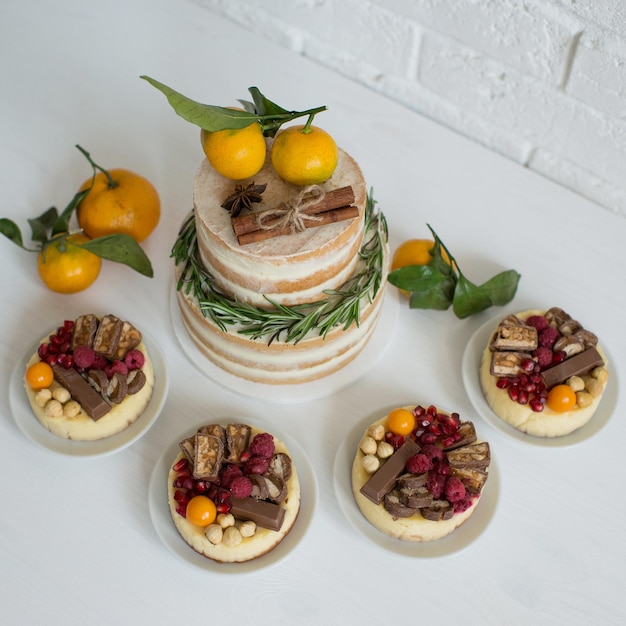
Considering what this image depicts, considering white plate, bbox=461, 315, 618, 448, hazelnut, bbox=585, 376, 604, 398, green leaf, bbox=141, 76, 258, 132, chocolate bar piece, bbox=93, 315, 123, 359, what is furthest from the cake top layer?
hazelnut, bbox=585, 376, 604, 398

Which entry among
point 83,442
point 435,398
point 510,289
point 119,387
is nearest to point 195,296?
point 119,387

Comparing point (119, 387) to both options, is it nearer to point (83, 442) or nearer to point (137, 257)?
point (83, 442)

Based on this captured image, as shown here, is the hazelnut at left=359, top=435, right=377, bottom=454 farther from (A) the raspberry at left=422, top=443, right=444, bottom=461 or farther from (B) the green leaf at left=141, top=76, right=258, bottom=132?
(B) the green leaf at left=141, top=76, right=258, bottom=132

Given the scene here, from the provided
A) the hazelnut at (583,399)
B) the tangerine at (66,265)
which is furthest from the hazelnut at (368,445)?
the tangerine at (66,265)

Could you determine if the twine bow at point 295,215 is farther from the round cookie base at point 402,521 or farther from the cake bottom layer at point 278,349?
the round cookie base at point 402,521

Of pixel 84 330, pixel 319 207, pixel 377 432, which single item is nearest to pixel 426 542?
pixel 377 432

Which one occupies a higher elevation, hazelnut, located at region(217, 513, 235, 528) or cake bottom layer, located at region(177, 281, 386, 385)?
cake bottom layer, located at region(177, 281, 386, 385)

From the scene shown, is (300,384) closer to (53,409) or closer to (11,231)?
(53,409)
